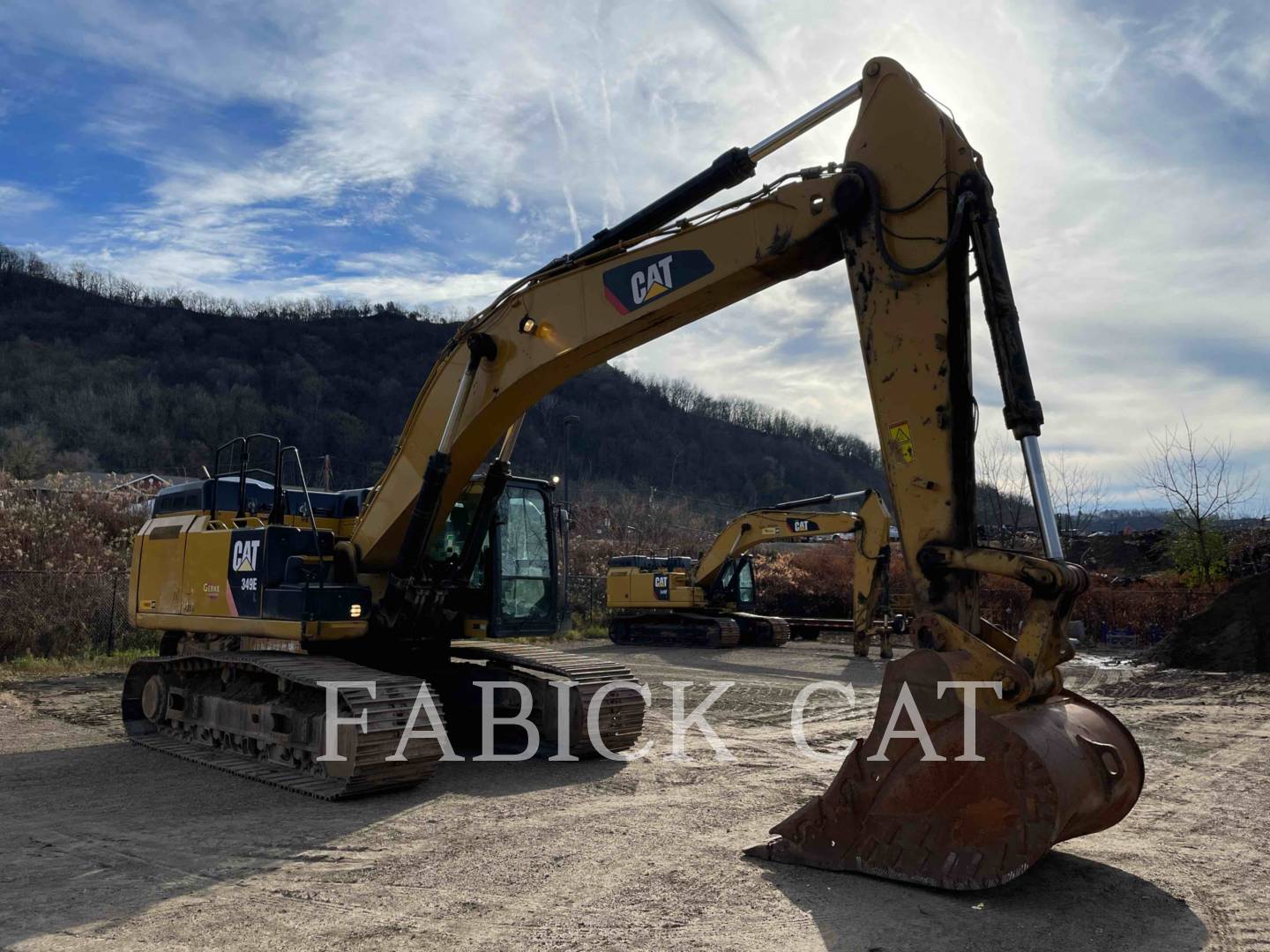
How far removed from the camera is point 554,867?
5.36 metres

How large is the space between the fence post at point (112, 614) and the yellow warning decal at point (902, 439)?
49.3ft

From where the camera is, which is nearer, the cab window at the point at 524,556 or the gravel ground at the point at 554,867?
the gravel ground at the point at 554,867

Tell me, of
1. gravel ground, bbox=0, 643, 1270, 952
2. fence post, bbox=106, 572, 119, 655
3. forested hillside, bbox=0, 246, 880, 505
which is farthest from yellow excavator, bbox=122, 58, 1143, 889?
forested hillside, bbox=0, 246, 880, 505

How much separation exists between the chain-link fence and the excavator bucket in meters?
14.9

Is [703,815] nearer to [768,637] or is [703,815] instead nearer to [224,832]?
[224,832]

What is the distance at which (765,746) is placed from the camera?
9211mm

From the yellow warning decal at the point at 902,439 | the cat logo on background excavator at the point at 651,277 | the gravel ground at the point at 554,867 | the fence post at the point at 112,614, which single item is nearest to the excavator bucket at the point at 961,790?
the gravel ground at the point at 554,867

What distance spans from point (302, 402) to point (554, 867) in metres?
79.4

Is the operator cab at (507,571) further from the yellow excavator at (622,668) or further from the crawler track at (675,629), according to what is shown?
the crawler track at (675,629)

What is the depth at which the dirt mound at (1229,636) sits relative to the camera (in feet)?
55.1

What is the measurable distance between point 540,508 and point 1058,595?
18.0 ft

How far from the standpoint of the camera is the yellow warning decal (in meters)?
5.32

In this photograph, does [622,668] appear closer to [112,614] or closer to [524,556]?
[524,556]

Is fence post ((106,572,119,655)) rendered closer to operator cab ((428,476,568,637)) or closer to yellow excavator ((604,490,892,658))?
operator cab ((428,476,568,637))
